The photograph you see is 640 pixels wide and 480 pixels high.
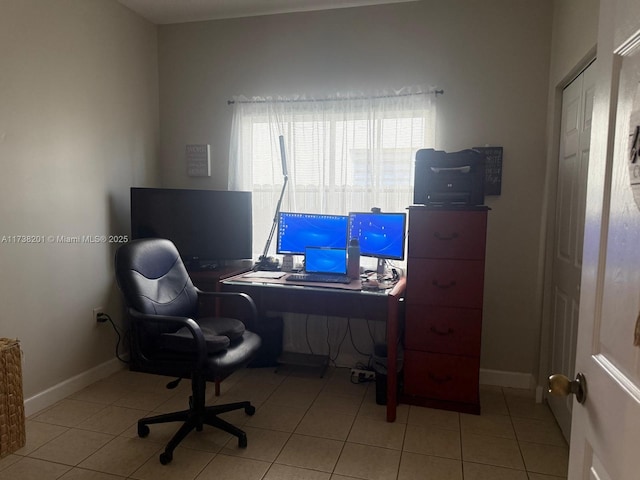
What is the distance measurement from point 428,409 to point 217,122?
2590 mm

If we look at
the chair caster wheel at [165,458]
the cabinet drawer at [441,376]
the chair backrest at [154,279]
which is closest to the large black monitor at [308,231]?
the chair backrest at [154,279]

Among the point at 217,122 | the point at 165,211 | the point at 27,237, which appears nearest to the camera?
the point at 27,237

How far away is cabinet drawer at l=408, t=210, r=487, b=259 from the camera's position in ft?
8.10

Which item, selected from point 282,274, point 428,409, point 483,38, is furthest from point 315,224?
point 483,38

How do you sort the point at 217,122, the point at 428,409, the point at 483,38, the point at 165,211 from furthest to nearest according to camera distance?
the point at 217,122
the point at 165,211
the point at 483,38
the point at 428,409

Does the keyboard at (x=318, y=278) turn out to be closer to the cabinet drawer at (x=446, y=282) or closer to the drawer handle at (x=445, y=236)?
the cabinet drawer at (x=446, y=282)

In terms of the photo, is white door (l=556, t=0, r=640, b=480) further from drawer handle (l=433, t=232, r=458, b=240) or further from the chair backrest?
the chair backrest

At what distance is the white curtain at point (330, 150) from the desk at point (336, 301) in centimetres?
47

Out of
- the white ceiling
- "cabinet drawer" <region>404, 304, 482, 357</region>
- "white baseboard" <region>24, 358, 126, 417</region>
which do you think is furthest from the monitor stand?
"white baseboard" <region>24, 358, 126, 417</region>

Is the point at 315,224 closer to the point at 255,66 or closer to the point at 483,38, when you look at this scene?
the point at 255,66

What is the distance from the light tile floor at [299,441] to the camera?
201 centimetres

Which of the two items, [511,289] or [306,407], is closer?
[306,407]

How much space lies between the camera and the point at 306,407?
264 cm

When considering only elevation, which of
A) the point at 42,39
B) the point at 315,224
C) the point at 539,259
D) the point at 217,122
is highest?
the point at 42,39
